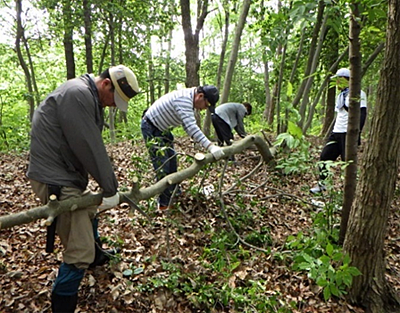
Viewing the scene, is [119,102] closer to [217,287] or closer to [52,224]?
[52,224]

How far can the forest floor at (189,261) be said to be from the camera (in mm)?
3102

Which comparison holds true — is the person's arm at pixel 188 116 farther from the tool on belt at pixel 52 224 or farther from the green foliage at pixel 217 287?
the tool on belt at pixel 52 224

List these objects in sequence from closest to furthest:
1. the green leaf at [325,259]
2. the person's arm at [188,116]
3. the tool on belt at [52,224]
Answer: the tool on belt at [52,224] → the green leaf at [325,259] → the person's arm at [188,116]

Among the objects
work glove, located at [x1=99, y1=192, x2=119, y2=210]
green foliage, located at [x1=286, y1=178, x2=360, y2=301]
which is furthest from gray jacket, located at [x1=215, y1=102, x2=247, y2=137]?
work glove, located at [x1=99, y1=192, x2=119, y2=210]

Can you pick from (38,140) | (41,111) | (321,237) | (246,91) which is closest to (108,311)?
(38,140)

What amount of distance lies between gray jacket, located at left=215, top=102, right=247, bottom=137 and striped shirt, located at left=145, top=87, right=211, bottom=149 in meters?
2.93

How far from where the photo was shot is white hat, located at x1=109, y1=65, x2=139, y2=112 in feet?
8.79

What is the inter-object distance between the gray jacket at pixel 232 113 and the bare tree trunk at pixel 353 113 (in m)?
3.86

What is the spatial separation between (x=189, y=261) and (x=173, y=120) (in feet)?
6.44

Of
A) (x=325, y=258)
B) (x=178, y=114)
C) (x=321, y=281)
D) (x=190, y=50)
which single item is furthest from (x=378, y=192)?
(x=190, y=50)

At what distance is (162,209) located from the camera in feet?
15.3

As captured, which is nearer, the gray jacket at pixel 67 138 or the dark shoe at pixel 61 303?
the gray jacket at pixel 67 138

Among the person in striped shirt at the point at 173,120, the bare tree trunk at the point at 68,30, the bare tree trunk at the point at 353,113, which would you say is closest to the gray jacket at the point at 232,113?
the person in striped shirt at the point at 173,120

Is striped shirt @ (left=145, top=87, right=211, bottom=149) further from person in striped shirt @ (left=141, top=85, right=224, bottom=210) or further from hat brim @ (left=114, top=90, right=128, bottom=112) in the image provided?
hat brim @ (left=114, top=90, right=128, bottom=112)
